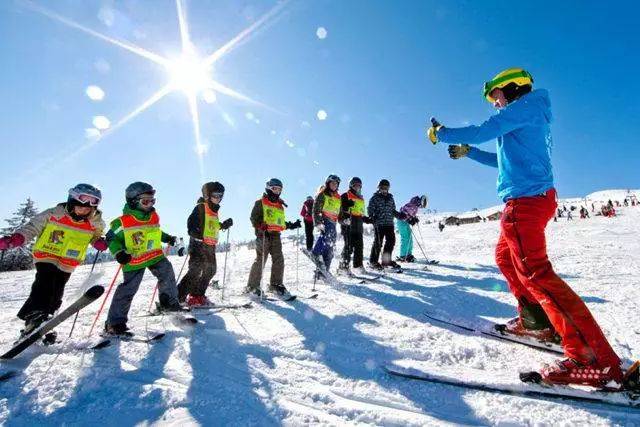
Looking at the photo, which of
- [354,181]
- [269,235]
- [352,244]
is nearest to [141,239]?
[269,235]

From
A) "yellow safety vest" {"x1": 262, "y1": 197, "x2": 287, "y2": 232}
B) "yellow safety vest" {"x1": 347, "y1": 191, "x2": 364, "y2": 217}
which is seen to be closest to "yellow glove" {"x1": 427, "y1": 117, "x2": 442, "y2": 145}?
"yellow safety vest" {"x1": 262, "y1": 197, "x2": 287, "y2": 232}

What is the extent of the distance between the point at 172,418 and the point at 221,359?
41.3 inches

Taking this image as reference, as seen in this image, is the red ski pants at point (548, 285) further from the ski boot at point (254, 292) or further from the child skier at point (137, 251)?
the ski boot at point (254, 292)

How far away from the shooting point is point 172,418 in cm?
225

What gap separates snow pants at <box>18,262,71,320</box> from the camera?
168 inches

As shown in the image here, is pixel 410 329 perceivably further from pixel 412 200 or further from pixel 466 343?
pixel 412 200

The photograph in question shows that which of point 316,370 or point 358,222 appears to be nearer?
point 316,370

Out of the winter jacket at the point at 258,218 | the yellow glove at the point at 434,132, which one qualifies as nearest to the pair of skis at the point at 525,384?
the yellow glove at the point at 434,132

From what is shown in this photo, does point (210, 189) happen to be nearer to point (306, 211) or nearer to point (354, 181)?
point (354, 181)

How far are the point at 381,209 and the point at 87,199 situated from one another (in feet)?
21.7

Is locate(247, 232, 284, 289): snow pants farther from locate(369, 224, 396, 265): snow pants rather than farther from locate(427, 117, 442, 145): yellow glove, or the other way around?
locate(427, 117, 442, 145): yellow glove

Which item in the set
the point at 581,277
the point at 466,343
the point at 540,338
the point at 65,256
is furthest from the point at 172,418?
the point at 581,277

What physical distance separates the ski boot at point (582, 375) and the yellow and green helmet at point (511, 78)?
7.05 ft

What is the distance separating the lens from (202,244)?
6320 millimetres
